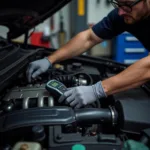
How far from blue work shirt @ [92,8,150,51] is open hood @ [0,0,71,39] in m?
0.26

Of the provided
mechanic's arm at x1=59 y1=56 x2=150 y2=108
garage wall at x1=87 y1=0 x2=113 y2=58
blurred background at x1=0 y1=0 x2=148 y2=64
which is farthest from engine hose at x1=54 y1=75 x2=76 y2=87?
garage wall at x1=87 y1=0 x2=113 y2=58

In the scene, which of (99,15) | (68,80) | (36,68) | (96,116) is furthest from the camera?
(99,15)

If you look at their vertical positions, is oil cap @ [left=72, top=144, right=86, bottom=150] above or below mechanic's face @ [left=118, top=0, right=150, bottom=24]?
below

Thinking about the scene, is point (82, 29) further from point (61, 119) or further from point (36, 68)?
point (61, 119)

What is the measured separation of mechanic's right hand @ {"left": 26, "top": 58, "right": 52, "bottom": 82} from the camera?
1.08 meters

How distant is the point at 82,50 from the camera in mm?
1390

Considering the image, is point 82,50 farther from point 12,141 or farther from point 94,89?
point 12,141

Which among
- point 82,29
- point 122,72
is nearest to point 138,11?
point 122,72

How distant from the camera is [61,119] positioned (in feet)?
2.26

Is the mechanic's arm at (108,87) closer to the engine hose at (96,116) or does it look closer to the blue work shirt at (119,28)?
the engine hose at (96,116)

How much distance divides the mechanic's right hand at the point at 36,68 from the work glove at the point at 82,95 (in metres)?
0.29

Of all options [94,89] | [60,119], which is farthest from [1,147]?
[94,89]

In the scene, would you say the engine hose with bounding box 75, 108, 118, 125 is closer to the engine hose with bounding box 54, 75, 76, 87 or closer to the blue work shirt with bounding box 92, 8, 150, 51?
the engine hose with bounding box 54, 75, 76, 87

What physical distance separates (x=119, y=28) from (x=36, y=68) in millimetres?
529
